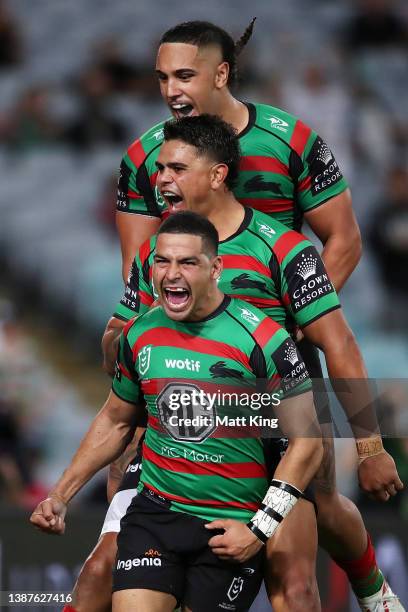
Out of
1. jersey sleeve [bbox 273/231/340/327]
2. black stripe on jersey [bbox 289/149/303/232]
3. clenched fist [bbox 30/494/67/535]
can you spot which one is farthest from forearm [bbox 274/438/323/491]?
black stripe on jersey [bbox 289/149/303/232]

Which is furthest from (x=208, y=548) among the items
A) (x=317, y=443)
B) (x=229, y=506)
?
(x=317, y=443)

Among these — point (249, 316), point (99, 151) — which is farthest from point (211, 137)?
point (99, 151)

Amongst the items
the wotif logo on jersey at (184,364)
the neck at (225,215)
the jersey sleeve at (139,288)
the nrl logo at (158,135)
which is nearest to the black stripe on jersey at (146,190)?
the nrl logo at (158,135)

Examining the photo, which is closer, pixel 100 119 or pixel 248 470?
pixel 248 470

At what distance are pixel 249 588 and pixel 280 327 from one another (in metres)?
0.87

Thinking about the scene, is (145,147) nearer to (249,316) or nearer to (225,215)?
(225,215)

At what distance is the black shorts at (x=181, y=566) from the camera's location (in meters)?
4.09

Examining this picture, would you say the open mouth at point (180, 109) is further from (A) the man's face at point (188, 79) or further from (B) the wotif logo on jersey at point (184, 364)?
(B) the wotif logo on jersey at point (184, 364)

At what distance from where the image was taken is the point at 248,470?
416cm

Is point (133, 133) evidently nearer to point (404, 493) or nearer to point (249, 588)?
point (404, 493)

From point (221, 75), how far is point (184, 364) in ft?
4.06

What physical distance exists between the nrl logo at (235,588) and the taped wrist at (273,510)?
0.67ft

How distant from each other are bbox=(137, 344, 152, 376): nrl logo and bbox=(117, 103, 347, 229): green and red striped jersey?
792 mm

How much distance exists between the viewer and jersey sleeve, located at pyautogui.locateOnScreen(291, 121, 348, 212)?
15.5 feet
